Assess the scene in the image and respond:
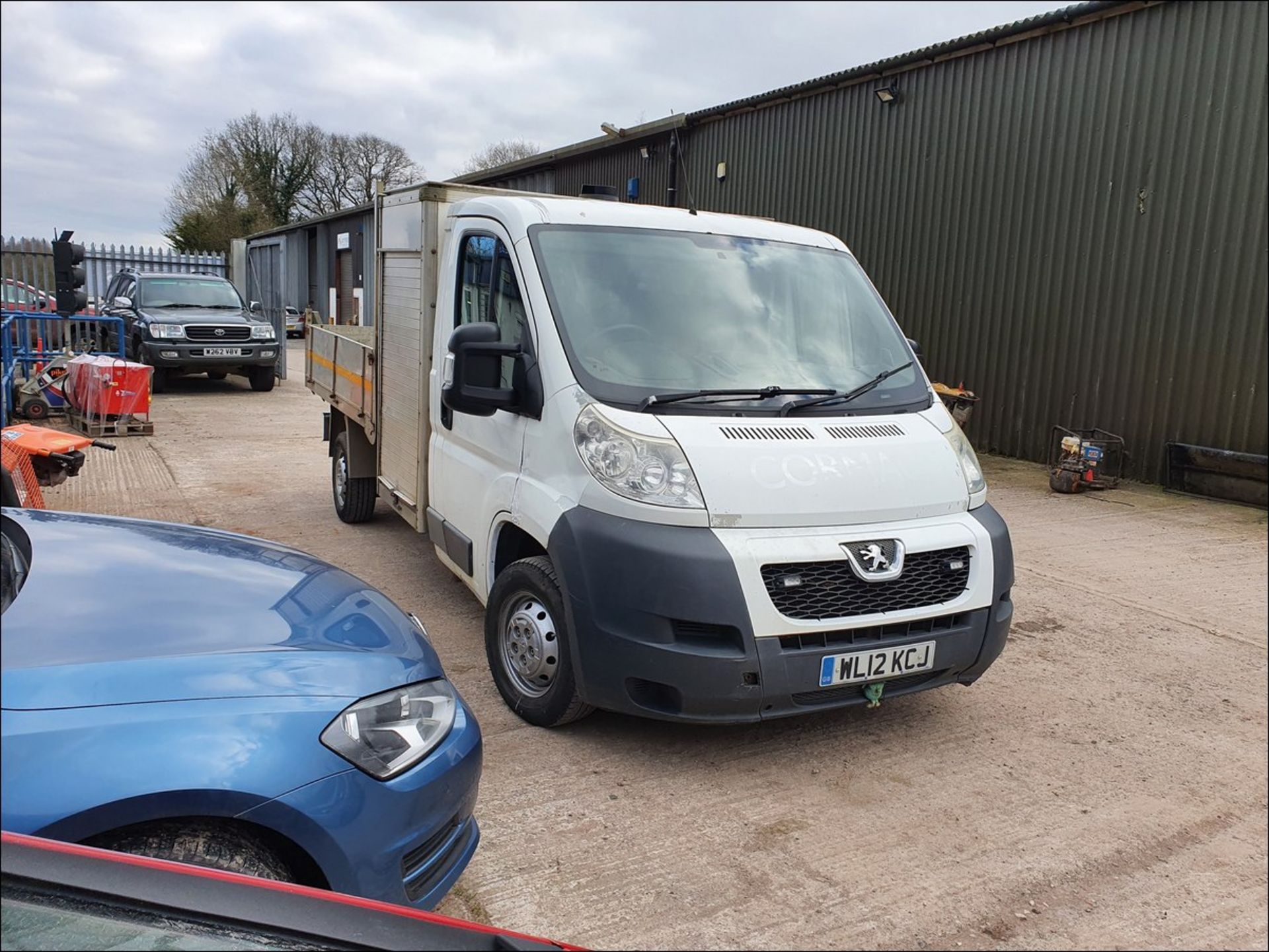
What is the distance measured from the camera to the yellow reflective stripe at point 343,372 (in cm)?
626

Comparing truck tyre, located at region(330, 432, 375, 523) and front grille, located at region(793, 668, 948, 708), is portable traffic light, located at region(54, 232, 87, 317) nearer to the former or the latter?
truck tyre, located at region(330, 432, 375, 523)

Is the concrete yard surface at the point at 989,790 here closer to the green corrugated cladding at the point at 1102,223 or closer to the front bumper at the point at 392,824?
the green corrugated cladding at the point at 1102,223

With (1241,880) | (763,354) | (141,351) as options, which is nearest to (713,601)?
(763,354)

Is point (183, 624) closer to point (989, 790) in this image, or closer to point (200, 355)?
point (989, 790)

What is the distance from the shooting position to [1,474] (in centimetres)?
309

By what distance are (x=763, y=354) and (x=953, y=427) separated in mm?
780

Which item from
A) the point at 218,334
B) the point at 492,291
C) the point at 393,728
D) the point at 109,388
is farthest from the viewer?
the point at 218,334

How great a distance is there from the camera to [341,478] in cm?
732

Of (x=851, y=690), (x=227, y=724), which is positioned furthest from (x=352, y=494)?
(x=227, y=724)

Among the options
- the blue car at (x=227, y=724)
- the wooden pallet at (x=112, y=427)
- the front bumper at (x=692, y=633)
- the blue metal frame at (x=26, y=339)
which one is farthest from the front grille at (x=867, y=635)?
the blue metal frame at (x=26, y=339)

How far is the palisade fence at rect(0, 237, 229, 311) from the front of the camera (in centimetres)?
1449

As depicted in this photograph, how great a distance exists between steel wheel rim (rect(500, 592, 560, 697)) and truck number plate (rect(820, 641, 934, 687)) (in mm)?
999

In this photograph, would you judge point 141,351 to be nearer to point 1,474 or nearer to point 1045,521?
point 1,474

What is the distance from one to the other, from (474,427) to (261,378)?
13.0 meters
